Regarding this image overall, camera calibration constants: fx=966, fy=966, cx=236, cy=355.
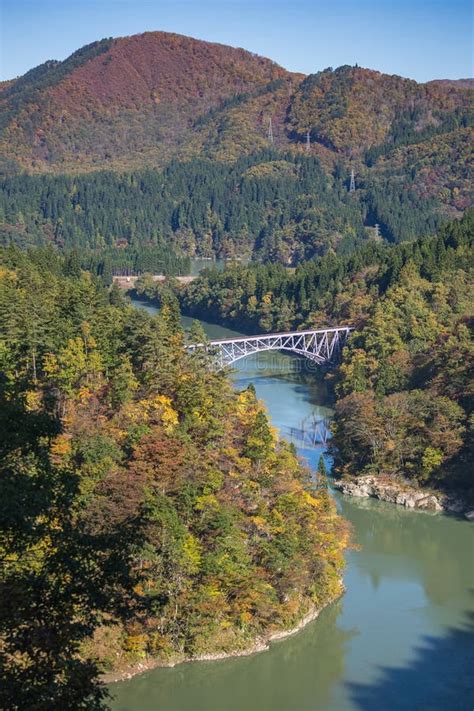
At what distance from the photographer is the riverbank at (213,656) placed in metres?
20.4

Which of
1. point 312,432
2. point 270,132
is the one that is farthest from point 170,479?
point 270,132

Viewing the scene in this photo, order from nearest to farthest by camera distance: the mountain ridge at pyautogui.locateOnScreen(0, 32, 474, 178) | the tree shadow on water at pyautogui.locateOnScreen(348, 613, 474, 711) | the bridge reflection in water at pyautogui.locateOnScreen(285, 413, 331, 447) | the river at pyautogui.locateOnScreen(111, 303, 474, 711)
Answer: the tree shadow on water at pyautogui.locateOnScreen(348, 613, 474, 711) → the river at pyautogui.locateOnScreen(111, 303, 474, 711) → the bridge reflection in water at pyautogui.locateOnScreen(285, 413, 331, 447) → the mountain ridge at pyautogui.locateOnScreen(0, 32, 474, 178)

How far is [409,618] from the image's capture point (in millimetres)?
24328

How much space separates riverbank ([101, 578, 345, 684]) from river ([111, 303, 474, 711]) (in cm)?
13

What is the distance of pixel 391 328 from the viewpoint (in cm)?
4647

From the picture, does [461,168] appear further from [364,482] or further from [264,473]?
[264,473]

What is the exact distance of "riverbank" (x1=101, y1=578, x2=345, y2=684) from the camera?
66.8ft

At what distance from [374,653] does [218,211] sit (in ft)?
323

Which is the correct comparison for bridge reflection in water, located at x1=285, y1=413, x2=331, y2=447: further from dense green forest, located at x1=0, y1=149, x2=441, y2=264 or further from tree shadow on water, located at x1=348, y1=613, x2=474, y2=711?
dense green forest, located at x1=0, y1=149, x2=441, y2=264

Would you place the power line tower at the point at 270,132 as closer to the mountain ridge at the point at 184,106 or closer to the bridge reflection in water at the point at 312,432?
the mountain ridge at the point at 184,106

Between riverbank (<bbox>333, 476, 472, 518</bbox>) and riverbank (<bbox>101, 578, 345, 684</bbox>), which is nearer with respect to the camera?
riverbank (<bbox>101, 578, 345, 684</bbox>)

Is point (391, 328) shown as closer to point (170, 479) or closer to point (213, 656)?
point (170, 479)

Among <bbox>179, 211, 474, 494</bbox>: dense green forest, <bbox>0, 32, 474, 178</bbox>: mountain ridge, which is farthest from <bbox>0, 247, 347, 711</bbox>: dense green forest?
<bbox>0, 32, 474, 178</bbox>: mountain ridge

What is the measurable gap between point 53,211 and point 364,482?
281 feet
